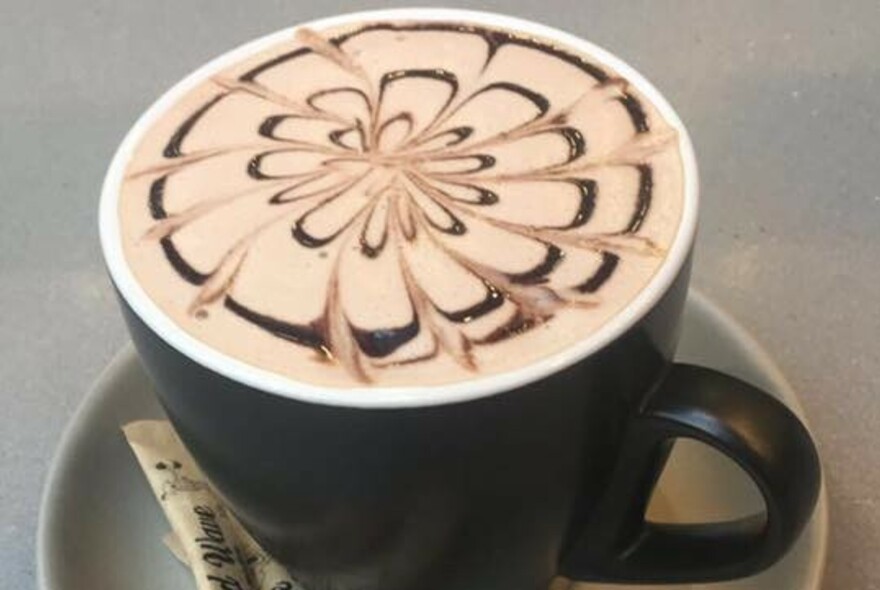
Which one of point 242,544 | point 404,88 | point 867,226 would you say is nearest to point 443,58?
point 404,88

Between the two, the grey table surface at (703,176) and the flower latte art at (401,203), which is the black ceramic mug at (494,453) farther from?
the grey table surface at (703,176)

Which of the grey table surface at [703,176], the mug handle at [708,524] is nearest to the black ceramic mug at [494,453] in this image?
the mug handle at [708,524]

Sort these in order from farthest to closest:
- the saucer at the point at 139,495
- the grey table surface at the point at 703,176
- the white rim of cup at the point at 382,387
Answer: the grey table surface at the point at 703,176 → the saucer at the point at 139,495 → the white rim of cup at the point at 382,387

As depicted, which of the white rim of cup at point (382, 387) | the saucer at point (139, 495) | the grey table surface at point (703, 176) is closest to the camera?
the white rim of cup at point (382, 387)

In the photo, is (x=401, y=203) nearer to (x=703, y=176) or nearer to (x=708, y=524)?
(x=708, y=524)

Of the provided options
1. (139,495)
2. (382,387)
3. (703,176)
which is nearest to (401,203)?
(382,387)

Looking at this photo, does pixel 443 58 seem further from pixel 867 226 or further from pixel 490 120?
pixel 867 226
